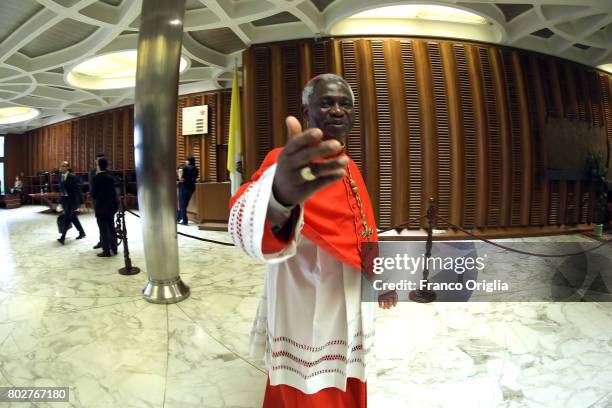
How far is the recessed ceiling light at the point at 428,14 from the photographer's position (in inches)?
195

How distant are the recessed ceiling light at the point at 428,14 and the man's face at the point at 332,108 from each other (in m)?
5.19

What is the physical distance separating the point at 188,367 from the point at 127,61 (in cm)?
856

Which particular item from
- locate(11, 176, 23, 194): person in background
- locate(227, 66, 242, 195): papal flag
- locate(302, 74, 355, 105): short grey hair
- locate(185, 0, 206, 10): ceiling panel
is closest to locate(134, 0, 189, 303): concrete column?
locate(302, 74, 355, 105): short grey hair

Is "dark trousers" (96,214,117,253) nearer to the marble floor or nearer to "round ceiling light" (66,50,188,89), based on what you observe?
the marble floor

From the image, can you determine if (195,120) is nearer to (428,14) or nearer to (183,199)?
(183,199)

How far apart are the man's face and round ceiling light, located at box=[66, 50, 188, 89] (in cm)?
850

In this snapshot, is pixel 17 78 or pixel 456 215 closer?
pixel 456 215

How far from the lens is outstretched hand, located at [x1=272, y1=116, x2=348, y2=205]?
0.43m

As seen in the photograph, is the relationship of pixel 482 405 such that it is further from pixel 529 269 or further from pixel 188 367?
pixel 529 269

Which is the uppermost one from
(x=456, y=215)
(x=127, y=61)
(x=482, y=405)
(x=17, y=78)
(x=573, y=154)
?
(x=127, y=61)

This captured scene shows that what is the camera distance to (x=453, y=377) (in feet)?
5.86

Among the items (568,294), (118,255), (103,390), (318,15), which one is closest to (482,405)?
(103,390)

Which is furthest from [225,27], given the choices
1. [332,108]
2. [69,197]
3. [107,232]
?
[332,108]

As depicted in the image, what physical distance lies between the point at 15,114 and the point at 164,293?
15.0 metres
